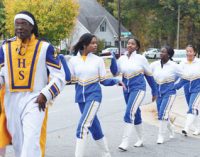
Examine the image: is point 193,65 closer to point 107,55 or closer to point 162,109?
point 162,109

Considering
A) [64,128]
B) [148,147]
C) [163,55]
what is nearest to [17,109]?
[148,147]

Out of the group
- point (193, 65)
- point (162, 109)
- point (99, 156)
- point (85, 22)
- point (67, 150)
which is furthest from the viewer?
point (85, 22)

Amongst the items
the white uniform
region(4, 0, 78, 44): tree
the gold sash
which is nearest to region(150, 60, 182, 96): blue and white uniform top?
the white uniform

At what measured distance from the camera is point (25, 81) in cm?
541

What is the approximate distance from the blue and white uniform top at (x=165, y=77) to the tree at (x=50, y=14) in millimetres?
35793

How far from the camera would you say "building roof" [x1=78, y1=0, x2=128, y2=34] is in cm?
6688

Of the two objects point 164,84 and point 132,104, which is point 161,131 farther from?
point 132,104

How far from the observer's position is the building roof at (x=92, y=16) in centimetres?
6688

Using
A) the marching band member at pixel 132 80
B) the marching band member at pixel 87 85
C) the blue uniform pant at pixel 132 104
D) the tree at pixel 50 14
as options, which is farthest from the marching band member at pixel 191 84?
the tree at pixel 50 14

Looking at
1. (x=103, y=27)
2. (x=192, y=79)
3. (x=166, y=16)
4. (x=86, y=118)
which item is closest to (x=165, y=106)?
(x=192, y=79)

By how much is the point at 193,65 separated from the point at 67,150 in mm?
3313

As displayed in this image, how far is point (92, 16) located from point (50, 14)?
2482 cm

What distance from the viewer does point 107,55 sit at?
8289mm

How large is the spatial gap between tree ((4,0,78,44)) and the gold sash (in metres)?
39.5
